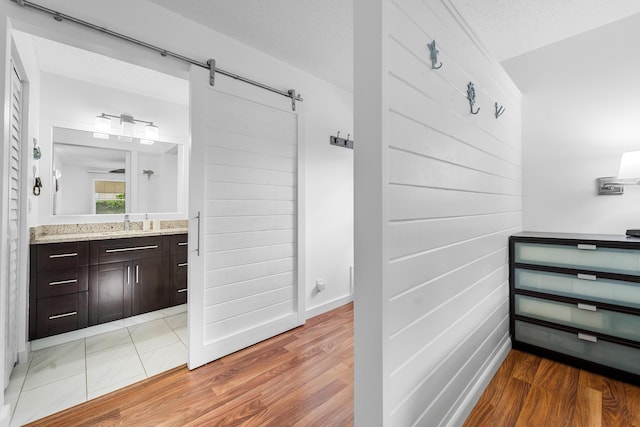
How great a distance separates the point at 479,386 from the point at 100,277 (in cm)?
333

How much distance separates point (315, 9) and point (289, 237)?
1858 mm

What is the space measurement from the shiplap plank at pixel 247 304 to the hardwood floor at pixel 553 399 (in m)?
1.65

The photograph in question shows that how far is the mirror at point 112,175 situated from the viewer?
287 centimetres

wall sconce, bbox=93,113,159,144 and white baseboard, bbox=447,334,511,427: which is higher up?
wall sconce, bbox=93,113,159,144

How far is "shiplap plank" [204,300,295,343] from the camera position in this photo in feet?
6.93

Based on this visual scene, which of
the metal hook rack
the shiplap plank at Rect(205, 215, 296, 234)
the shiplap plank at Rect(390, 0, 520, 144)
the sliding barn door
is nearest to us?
the shiplap plank at Rect(390, 0, 520, 144)

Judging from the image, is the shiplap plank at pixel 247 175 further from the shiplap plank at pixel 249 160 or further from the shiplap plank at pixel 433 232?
the shiplap plank at pixel 433 232

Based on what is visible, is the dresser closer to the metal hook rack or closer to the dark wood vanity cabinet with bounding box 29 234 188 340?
the metal hook rack

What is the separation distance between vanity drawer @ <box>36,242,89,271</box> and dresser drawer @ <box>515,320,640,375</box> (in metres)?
3.91

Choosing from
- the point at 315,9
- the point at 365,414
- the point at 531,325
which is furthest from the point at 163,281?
the point at 531,325

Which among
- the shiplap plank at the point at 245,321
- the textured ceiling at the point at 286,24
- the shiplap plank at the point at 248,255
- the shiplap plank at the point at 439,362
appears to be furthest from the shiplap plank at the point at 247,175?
the shiplap plank at the point at 439,362

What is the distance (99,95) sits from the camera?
9.78 ft

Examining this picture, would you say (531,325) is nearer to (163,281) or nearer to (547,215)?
(547,215)

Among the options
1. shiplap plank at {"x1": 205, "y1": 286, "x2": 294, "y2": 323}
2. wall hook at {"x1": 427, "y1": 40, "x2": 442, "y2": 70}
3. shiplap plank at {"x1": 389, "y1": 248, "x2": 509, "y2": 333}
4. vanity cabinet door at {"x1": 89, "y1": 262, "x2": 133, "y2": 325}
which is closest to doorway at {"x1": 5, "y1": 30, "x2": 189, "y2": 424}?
vanity cabinet door at {"x1": 89, "y1": 262, "x2": 133, "y2": 325}
